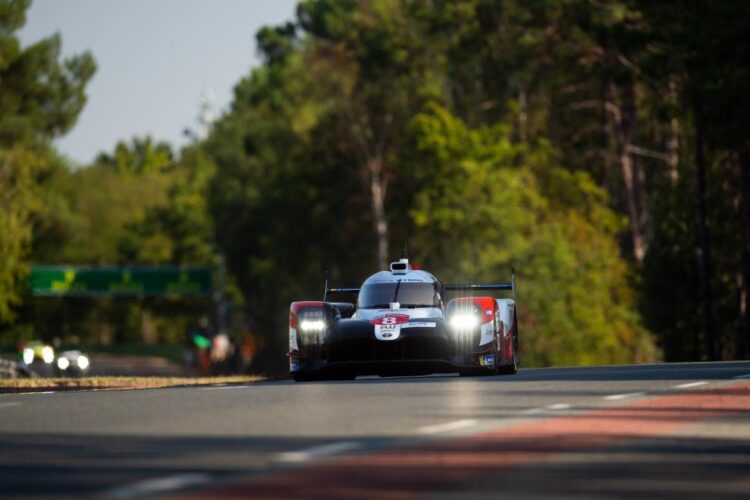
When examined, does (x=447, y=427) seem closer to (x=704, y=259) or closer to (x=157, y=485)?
(x=157, y=485)

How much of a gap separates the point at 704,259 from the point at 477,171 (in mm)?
23139

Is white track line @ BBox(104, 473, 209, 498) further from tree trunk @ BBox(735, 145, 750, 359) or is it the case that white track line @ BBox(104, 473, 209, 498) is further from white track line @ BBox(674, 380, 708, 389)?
tree trunk @ BBox(735, 145, 750, 359)

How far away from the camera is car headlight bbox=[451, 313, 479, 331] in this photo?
87.4 feet

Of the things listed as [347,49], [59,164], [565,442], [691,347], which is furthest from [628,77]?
[565,442]

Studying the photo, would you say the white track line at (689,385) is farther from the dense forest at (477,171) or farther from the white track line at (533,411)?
the dense forest at (477,171)

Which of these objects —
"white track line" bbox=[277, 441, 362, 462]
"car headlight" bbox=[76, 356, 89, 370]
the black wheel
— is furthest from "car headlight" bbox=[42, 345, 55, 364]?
"white track line" bbox=[277, 441, 362, 462]

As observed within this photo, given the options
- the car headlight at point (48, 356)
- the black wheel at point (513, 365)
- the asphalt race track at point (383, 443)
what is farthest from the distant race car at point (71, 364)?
the asphalt race track at point (383, 443)

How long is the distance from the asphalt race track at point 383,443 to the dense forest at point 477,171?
40552mm

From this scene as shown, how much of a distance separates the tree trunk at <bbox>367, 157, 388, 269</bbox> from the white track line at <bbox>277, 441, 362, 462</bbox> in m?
76.9

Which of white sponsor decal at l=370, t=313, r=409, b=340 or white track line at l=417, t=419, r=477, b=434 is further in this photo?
white sponsor decal at l=370, t=313, r=409, b=340

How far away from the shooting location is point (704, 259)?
205 feet

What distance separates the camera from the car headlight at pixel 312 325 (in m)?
26.7

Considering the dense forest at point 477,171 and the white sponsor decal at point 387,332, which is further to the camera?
the dense forest at point 477,171

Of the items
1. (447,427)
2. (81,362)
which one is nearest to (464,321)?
(447,427)
